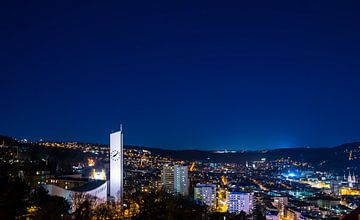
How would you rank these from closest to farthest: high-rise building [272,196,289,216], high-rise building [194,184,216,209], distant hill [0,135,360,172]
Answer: high-rise building [194,184,216,209], high-rise building [272,196,289,216], distant hill [0,135,360,172]

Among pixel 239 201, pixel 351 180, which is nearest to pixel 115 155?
pixel 239 201

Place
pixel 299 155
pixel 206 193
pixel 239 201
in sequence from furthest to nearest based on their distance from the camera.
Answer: pixel 299 155, pixel 206 193, pixel 239 201

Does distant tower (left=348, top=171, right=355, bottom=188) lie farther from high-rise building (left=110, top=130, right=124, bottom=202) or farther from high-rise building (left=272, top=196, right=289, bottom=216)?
high-rise building (left=110, top=130, right=124, bottom=202)

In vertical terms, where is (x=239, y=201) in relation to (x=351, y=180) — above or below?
below

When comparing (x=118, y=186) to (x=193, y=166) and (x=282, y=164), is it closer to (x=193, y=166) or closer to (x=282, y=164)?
(x=193, y=166)

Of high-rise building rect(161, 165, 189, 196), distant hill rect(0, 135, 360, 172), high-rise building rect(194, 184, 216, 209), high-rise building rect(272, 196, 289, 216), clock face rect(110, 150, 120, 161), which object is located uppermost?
distant hill rect(0, 135, 360, 172)

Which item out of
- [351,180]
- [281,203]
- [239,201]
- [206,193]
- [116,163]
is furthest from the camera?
[351,180]

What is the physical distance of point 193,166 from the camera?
51219 mm

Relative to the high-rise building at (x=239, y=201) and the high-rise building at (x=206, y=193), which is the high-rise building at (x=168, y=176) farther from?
the high-rise building at (x=239, y=201)

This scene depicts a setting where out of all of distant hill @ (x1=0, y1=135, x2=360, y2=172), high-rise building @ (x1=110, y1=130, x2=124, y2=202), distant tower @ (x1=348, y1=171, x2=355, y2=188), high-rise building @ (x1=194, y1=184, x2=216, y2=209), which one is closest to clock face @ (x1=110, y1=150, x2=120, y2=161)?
high-rise building @ (x1=110, y1=130, x2=124, y2=202)

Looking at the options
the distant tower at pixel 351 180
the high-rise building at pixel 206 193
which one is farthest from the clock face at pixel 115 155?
the distant tower at pixel 351 180

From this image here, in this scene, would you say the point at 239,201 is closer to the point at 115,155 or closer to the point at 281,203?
the point at 281,203

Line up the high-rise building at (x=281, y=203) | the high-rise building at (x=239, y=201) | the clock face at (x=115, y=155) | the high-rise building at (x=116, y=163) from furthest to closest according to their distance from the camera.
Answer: the high-rise building at (x=281, y=203), the high-rise building at (x=239, y=201), the clock face at (x=115, y=155), the high-rise building at (x=116, y=163)

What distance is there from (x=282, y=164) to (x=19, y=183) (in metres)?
55.4
